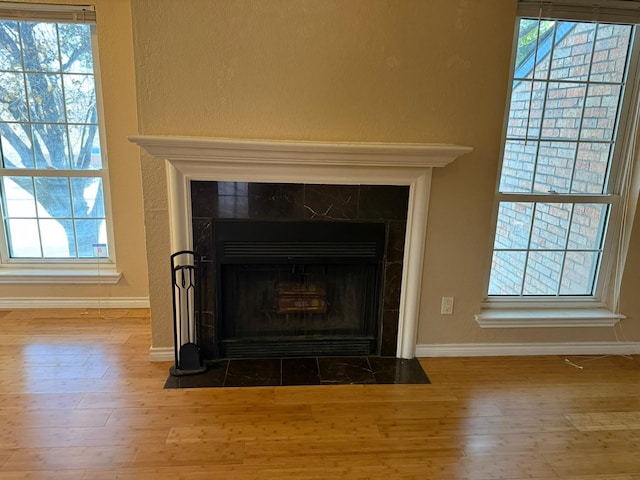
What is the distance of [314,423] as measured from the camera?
195 centimetres

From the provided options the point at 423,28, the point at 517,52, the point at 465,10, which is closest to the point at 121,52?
the point at 423,28

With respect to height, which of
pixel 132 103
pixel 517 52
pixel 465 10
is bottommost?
pixel 132 103

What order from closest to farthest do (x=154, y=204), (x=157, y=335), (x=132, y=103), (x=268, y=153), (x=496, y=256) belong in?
(x=268, y=153) → (x=154, y=204) → (x=157, y=335) → (x=496, y=256) → (x=132, y=103)

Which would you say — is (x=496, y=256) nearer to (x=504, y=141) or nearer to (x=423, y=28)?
(x=504, y=141)

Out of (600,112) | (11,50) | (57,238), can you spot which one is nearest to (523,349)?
(600,112)

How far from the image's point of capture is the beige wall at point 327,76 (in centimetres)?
203

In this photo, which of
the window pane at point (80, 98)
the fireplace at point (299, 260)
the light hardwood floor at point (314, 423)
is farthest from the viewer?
the window pane at point (80, 98)

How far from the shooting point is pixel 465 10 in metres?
2.10

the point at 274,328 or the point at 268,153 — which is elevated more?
the point at 268,153

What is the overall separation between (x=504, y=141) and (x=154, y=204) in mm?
2060

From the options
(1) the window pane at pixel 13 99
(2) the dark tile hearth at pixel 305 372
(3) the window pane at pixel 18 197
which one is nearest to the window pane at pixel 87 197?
(3) the window pane at pixel 18 197

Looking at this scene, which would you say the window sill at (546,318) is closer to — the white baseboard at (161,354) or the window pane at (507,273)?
the window pane at (507,273)

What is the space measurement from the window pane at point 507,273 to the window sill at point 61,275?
272 cm

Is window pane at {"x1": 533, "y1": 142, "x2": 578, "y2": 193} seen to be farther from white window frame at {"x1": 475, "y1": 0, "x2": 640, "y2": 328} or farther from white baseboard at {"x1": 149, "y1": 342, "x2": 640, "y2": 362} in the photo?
white baseboard at {"x1": 149, "y1": 342, "x2": 640, "y2": 362}
